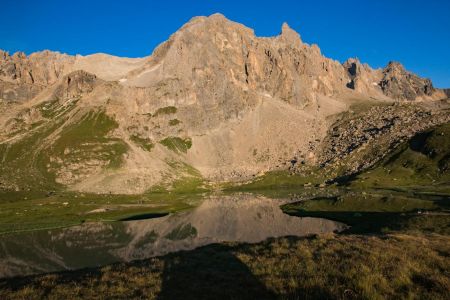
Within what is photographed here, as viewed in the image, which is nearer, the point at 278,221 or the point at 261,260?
the point at 261,260

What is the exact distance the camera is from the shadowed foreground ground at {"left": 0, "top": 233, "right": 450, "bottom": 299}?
65.2 ft

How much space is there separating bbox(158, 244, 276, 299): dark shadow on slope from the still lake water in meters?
26.5

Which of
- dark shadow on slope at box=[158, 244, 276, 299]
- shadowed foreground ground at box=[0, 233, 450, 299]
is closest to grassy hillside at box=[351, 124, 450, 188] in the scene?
shadowed foreground ground at box=[0, 233, 450, 299]

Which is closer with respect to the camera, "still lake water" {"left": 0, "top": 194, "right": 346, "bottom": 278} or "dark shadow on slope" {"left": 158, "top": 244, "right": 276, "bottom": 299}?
"dark shadow on slope" {"left": 158, "top": 244, "right": 276, "bottom": 299}

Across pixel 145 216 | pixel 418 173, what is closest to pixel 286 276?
pixel 145 216

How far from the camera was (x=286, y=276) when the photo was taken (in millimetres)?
23562

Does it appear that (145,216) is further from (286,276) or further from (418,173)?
(418,173)

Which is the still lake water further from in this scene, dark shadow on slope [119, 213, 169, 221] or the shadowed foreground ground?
the shadowed foreground ground

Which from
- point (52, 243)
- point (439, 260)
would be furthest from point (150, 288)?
point (52, 243)

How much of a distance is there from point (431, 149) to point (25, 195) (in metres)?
213

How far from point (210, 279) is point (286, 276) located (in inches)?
228

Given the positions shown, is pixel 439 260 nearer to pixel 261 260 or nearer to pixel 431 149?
pixel 261 260

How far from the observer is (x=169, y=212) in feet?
401

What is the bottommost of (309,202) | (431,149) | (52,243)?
(52,243)
